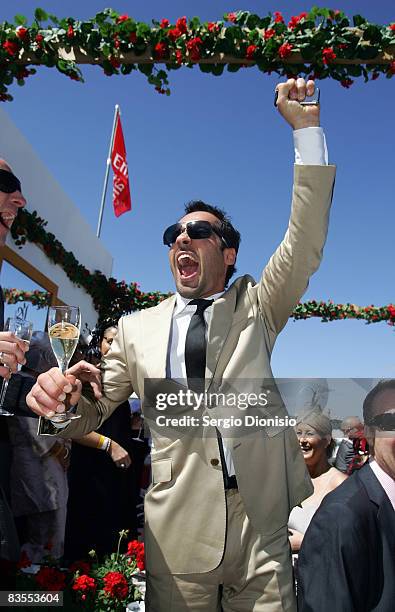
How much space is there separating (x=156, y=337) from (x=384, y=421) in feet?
3.04

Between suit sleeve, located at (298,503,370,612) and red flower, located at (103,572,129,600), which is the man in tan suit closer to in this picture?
suit sleeve, located at (298,503,370,612)

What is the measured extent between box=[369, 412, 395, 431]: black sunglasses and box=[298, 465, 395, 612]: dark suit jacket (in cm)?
23

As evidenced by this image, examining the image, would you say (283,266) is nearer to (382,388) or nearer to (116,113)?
(382,388)

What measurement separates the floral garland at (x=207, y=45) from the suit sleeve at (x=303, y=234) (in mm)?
1983

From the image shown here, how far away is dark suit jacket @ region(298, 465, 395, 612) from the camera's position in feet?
5.24

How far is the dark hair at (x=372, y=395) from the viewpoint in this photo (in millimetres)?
2017

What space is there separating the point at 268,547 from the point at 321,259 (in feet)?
Result: 3.37

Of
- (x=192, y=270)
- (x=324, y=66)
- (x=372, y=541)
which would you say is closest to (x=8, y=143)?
(x=324, y=66)

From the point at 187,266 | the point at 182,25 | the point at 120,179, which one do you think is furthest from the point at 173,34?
the point at 120,179

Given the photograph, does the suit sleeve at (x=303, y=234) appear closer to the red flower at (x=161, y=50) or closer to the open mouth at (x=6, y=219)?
the open mouth at (x=6, y=219)

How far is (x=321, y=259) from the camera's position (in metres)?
1.88

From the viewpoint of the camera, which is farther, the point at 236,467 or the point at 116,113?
the point at 116,113

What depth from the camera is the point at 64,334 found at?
176 cm

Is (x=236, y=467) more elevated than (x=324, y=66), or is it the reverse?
(x=324, y=66)
